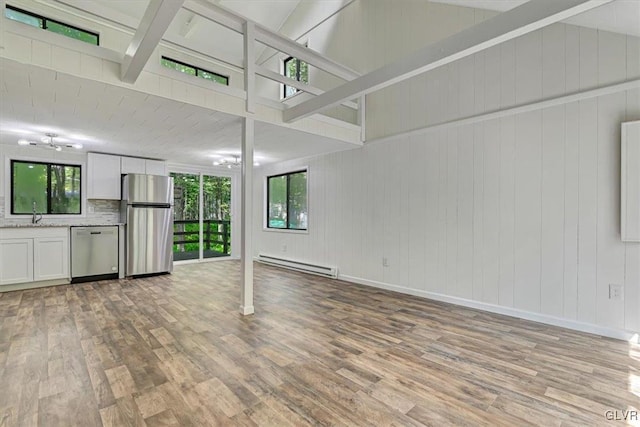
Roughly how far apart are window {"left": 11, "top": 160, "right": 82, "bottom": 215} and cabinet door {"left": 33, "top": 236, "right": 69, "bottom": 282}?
0.87m

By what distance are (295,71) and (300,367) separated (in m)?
6.05

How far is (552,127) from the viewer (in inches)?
116

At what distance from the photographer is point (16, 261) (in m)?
4.21

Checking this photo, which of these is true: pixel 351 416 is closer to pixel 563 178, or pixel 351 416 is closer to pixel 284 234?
pixel 563 178

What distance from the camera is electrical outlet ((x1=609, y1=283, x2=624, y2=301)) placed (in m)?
2.62

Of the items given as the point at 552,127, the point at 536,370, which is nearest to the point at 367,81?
the point at 552,127

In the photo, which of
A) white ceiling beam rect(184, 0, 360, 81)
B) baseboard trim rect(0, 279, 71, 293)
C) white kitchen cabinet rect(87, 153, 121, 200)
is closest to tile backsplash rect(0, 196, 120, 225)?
white kitchen cabinet rect(87, 153, 121, 200)

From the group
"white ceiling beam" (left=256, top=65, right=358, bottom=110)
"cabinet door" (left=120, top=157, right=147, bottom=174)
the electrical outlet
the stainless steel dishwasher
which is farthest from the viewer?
"cabinet door" (left=120, top=157, right=147, bottom=174)

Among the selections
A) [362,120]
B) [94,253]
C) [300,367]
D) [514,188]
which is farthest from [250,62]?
[94,253]

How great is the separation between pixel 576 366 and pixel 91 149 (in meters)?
6.82

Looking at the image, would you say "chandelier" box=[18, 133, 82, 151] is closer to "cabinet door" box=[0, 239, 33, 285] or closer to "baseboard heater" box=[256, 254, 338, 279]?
"cabinet door" box=[0, 239, 33, 285]

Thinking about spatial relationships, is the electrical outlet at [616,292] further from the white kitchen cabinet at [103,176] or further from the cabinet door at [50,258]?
the white kitchen cabinet at [103,176]

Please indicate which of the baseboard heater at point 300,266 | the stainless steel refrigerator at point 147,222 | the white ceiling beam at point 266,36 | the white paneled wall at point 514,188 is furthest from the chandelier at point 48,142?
the white paneled wall at point 514,188

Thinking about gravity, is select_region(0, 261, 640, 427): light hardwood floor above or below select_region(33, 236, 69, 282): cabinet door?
below
